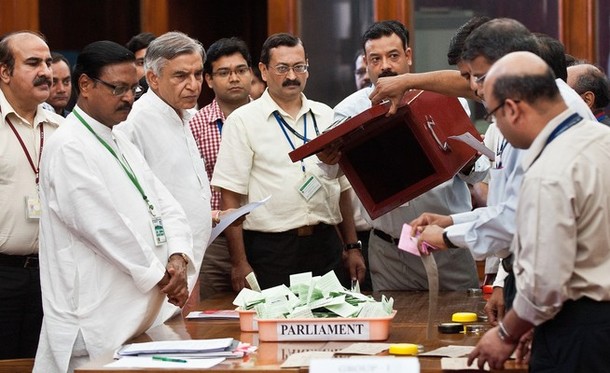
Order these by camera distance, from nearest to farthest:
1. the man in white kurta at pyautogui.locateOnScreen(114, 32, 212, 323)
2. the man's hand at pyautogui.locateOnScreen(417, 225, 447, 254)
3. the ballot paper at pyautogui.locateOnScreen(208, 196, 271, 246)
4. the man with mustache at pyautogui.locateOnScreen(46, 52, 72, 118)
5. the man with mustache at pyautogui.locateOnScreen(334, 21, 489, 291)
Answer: the man's hand at pyautogui.locateOnScreen(417, 225, 447, 254), the ballot paper at pyautogui.locateOnScreen(208, 196, 271, 246), the man in white kurta at pyautogui.locateOnScreen(114, 32, 212, 323), the man with mustache at pyautogui.locateOnScreen(334, 21, 489, 291), the man with mustache at pyautogui.locateOnScreen(46, 52, 72, 118)

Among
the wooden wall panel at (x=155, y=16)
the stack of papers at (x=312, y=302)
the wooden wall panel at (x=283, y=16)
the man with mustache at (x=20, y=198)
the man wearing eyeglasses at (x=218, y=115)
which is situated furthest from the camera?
the wooden wall panel at (x=155, y=16)

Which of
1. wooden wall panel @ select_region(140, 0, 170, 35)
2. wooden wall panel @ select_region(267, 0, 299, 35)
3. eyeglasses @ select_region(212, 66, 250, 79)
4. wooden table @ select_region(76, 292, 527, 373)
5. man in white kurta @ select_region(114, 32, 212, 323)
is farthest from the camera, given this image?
wooden wall panel @ select_region(140, 0, 170, 35)

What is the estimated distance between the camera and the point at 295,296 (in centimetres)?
380

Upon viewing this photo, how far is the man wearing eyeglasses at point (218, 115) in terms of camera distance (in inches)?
223

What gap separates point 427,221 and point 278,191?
182 cm

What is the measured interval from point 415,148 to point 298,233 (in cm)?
103

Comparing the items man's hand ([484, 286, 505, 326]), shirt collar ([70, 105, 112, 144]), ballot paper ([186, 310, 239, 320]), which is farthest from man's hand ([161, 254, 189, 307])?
man's hand ([484, 286, 505, 326])

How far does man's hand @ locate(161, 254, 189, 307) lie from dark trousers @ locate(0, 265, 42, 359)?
0.96 m

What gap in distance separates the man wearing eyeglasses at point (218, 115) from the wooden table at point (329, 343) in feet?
3.35

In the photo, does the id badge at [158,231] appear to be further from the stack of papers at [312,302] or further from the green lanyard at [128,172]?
the stack of papers at [312,302]

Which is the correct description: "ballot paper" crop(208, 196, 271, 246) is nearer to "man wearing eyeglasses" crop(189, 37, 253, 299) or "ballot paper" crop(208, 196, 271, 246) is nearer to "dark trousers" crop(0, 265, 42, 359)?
"dark trousers" crop(0, 265, 42, 359)

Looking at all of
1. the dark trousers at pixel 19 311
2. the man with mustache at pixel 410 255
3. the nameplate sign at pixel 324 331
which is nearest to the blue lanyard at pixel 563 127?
the nameplate sign at pixel 324 331

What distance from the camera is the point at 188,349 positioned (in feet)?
10.9

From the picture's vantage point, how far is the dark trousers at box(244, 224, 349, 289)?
5.39 metres
